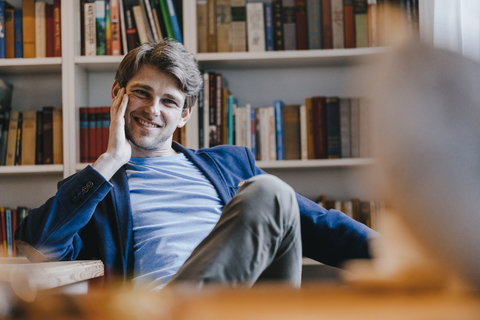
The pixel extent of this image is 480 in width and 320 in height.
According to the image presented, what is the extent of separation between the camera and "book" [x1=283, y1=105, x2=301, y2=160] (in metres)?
1.77

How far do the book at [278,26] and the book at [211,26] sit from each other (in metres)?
0.28

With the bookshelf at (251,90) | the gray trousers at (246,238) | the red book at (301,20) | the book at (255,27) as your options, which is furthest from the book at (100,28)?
the gray trousers at (246,238)

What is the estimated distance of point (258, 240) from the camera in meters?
0.62

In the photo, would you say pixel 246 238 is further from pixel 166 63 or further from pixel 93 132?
pixel 93 132

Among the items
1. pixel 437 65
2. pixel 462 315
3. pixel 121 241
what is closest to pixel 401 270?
pixel 462 315

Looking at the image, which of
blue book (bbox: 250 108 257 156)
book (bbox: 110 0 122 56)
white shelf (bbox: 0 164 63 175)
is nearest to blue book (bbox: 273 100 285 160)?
blue book (bbox: 250 108 257 156)

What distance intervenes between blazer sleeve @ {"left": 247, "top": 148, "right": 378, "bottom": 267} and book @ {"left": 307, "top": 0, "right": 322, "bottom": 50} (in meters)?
0.93

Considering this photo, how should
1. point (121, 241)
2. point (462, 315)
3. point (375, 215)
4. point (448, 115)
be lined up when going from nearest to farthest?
point (462, 315) → point (448, 115) → point (121, 241) → point (375, 215)

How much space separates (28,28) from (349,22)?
151 cm

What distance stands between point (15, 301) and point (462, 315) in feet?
1.10

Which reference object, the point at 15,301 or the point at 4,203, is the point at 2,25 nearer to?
the point at 4,203

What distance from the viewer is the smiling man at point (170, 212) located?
2.05ft

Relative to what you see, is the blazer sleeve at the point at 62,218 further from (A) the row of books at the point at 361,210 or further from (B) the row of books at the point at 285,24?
(A) the row of books at the point at 361,210

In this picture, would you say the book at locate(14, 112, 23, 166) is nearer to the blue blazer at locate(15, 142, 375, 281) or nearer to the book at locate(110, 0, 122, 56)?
the book at locate(110, 0, 122, 56)
